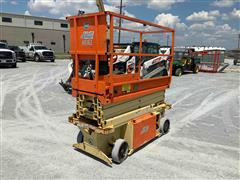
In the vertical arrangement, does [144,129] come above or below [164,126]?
above

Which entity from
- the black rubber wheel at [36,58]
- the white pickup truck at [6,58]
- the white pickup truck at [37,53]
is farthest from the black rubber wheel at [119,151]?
the black rubber wheel at [36,58]

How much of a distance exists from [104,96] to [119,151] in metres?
1.08

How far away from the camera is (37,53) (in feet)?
88.8

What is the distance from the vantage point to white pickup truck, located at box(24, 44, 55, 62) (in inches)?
1061

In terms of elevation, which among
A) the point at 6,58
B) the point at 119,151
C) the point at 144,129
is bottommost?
the point at 119,151

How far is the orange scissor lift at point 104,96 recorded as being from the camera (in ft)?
12.0

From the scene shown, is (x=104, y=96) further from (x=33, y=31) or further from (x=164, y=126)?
(x=33, y=31)

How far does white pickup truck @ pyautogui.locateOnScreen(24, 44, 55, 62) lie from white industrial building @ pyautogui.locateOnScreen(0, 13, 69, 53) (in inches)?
961

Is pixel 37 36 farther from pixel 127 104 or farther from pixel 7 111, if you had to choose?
pixel 127 104

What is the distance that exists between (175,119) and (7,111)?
17.3 feet

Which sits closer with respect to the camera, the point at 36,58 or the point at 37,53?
the point at 37,53

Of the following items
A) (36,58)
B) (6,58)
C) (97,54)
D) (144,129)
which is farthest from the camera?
(36,58)

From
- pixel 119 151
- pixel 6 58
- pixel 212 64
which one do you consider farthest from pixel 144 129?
pixel 212 64

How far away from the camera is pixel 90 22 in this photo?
3.71 meters
